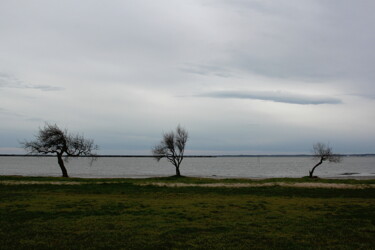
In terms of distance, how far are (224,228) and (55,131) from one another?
44.5 m

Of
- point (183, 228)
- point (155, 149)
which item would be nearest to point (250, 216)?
point (183, 228)

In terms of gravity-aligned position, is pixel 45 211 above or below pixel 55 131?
below

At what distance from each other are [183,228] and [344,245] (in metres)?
5.94

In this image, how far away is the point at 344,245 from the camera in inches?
443

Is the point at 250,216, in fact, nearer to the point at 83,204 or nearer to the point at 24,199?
the point at 83,204

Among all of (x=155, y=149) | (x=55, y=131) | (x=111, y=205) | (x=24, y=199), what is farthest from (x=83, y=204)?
(x=155, y=149)

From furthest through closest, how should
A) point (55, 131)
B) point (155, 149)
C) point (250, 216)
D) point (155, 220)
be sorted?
point (155, 149) < point (55, 131) < point (250, 216) < point (155, 220)

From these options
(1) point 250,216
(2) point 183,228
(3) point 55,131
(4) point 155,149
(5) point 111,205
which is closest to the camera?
(2) point 183,228

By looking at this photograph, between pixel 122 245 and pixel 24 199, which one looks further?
pixel 24 199

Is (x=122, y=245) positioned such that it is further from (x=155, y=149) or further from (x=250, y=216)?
(x=155, y=149)

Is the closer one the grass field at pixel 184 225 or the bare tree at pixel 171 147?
the grass field at pixel 184 225

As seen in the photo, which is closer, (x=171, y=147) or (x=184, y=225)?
(x=184, y=225)

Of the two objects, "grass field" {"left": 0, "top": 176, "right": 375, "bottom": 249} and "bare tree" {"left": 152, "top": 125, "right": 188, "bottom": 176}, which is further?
"bare tree" {"left": 152, "top": 125, "right": 188, "bottom": 176}

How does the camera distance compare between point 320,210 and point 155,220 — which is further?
point 320,210
